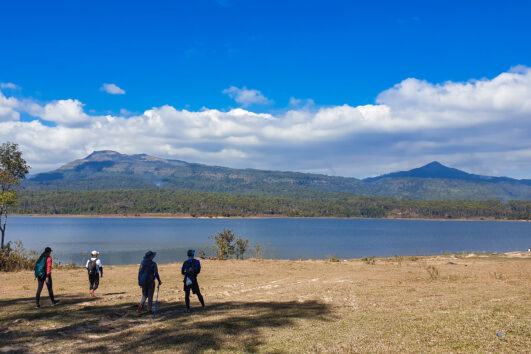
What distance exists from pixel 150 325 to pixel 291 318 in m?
4.31

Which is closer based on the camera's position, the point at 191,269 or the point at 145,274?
the point at 145,274

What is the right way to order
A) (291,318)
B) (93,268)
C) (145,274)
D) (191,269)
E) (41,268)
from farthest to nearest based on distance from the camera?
1. (93,268)
2. (41,268)
3. (191,269)
4. (145,274)
5. (291,318)

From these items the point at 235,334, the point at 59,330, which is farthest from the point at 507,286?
the point at 59,330

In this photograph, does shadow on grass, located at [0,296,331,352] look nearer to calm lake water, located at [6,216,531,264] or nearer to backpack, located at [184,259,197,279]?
backpack, located at [184,259,197,279]

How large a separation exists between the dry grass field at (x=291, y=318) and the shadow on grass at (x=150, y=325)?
1.2 inches

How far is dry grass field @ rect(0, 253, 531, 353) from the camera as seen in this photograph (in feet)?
31.4

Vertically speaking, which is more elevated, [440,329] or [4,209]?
[4,209]

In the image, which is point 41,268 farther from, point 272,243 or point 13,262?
point 272,243

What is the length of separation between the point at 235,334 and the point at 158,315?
3.99 meters

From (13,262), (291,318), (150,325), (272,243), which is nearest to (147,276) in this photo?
(150,325)

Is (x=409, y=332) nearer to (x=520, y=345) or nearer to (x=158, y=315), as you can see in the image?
(x=520, y=345)

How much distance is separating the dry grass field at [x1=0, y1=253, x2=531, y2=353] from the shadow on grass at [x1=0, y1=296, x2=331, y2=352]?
3 cm

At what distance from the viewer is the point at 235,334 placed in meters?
10.6

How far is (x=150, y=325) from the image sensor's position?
39.3 ft
